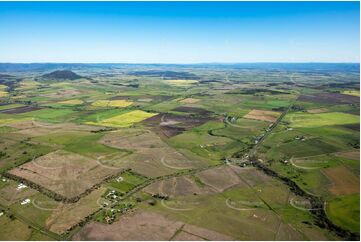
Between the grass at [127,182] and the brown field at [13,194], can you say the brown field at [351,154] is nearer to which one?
the grass at [127,182]

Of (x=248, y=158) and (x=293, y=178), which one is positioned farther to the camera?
(x=248, y=158)

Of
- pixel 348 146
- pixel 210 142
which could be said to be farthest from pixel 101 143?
pixel 348 146

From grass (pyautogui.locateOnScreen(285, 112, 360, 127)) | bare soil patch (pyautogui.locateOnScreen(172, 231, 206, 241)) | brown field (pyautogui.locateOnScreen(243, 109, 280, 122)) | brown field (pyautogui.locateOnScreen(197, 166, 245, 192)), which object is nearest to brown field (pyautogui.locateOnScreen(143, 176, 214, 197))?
brown field (pyautogui.locateOnScreen(197, 166, 245, 192))

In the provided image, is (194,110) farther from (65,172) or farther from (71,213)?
(71,213)

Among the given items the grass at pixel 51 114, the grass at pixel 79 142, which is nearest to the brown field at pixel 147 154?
the grass at pixel 79 142

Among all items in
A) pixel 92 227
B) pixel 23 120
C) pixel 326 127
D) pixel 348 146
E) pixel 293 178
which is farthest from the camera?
pixel 23 120

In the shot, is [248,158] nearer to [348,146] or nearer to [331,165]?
[331,165]
